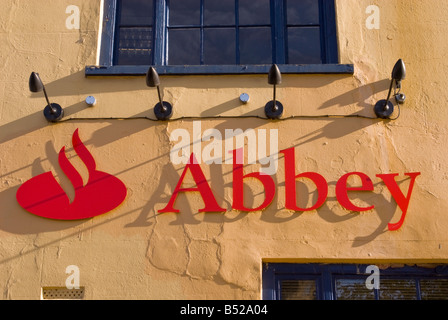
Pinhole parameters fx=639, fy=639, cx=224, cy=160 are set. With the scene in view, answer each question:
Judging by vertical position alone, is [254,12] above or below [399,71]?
above

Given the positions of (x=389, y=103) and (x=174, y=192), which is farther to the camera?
(x=389, y=103)

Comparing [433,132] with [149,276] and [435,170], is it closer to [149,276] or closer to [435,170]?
[435,170]

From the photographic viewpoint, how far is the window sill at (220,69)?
6820 mm

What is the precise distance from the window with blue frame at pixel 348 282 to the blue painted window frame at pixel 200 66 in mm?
2113

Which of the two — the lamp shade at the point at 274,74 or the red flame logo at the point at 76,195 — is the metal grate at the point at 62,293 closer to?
the red flame logo at the point at 76,195

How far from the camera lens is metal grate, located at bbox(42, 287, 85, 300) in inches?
237

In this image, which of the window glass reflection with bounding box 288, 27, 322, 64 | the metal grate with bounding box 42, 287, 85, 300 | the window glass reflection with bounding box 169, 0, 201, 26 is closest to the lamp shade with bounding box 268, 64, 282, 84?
the window glass reflection with bounding box 288, 27, 322, 64

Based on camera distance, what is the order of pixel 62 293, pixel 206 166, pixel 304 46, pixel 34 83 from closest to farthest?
pixel 62 293, pixel 34 83, pixel 206 166, pixel 304 46

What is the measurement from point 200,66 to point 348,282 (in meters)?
2.72

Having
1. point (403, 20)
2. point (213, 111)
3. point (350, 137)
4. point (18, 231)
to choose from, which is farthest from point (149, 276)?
point (403, 20)

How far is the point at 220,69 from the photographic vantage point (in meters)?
6.86

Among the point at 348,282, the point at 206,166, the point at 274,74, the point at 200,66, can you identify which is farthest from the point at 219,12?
the point at 348,282

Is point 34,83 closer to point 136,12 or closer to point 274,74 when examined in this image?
point 136,12
